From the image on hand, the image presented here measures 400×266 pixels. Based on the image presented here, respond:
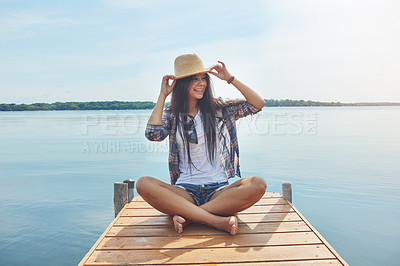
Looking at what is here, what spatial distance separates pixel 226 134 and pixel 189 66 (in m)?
0.89

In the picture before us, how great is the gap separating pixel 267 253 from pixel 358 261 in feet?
11.3

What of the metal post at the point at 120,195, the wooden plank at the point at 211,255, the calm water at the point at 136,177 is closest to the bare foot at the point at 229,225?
the wooden plank at the point at 211,255

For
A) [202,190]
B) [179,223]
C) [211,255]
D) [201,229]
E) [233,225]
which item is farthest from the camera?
[202,190]

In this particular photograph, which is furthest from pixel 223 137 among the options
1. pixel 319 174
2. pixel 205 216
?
pixel 319 174

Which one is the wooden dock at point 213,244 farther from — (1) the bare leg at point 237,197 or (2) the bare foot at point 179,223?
(1) the bare leg at point 237,197

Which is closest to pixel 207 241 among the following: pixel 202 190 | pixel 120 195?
pixel 202 190

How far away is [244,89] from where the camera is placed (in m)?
4.03

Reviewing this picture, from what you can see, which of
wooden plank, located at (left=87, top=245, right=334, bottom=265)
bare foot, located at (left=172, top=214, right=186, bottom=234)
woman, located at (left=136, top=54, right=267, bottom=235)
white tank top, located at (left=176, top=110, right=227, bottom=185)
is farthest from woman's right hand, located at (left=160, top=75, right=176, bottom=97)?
wooden plank, located at (left=87, top=245, right=334, bottom=265)

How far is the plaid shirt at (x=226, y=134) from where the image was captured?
13.4 feet

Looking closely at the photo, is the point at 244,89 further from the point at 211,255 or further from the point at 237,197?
the point at 211,255

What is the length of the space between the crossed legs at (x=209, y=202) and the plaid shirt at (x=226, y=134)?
406 millimetres

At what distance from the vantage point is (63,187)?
407 inches

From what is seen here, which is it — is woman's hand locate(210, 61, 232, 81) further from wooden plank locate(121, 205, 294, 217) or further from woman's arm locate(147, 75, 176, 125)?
wooden plank locate(121, 205, 294, 217)

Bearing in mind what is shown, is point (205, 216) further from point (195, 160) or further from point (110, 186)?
point (110, 186)
